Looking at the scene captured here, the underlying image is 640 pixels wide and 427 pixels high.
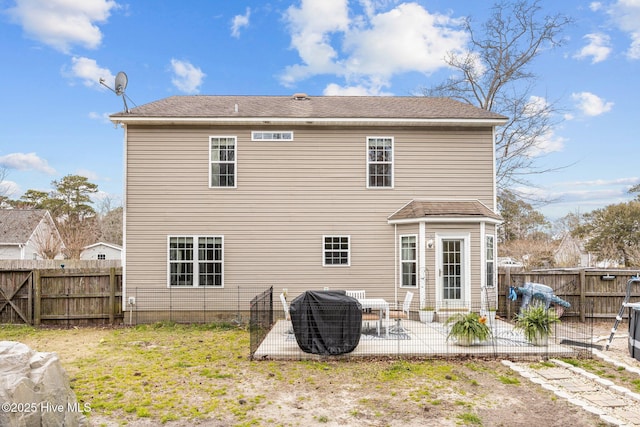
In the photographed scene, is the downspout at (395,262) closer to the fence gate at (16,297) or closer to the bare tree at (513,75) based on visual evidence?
the bare tree at (513,75)

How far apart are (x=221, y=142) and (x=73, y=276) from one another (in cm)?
550

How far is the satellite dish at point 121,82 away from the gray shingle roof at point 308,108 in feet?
1.91

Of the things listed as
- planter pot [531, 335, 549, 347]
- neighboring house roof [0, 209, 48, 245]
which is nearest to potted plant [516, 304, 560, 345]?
planter pot [531, 335, 549, 347]

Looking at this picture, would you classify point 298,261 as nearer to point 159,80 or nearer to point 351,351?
point 351,351

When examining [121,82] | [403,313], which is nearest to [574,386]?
[403,313]

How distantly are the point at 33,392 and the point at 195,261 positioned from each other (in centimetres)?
739

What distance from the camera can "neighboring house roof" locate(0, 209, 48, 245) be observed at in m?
25.1

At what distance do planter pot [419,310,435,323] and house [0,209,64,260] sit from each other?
25.0 m

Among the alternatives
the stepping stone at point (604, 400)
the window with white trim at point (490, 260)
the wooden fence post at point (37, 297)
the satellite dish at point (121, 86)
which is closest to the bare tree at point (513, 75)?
the window with white trim at point (490, 260)

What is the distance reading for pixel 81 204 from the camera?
115 ft

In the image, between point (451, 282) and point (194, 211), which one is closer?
point (451, 282)

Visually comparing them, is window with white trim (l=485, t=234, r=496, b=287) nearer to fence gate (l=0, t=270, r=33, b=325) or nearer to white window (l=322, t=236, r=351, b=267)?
white window (l=322, t=236, r=351, b=267)

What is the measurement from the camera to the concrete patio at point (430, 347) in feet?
24.2

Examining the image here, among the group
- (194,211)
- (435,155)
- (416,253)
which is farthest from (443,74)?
(194,211)
